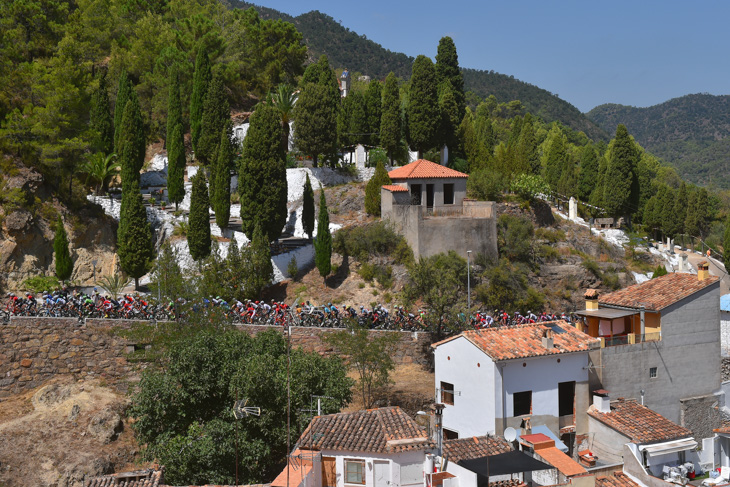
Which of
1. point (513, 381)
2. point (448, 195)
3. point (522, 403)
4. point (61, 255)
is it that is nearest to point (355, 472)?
point (513, 381)

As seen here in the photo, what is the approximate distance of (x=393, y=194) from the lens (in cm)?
3706

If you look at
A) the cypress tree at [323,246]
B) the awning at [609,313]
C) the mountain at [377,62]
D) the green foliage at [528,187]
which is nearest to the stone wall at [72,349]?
the cypress tree at [323,246]

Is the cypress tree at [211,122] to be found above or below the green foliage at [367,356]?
above

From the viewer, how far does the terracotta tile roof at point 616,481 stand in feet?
60.4

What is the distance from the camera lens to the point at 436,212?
120 feet

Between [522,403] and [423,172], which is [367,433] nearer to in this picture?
[522,403]

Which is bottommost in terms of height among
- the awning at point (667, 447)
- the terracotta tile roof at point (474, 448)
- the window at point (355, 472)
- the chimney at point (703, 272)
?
the awning at point (667, 447)

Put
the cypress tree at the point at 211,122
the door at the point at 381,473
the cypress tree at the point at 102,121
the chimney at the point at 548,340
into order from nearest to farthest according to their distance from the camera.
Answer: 1. the door at the point at 381,473
2. the chimney at the point at 548,340
3. the cypress tree at the point at 102,121
4. the cypress tree at the point at 211,122

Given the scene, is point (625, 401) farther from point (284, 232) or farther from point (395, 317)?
point (284, 232)

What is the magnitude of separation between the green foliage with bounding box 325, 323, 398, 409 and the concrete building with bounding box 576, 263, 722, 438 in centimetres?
699

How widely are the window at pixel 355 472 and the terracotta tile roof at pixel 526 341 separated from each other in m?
5.29

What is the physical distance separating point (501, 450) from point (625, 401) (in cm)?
608

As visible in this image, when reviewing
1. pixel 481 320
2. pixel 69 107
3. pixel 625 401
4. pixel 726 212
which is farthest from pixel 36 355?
pixel 726 212

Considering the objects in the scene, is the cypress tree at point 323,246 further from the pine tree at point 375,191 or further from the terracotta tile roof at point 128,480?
the terracotta tile roof at point 128,480
